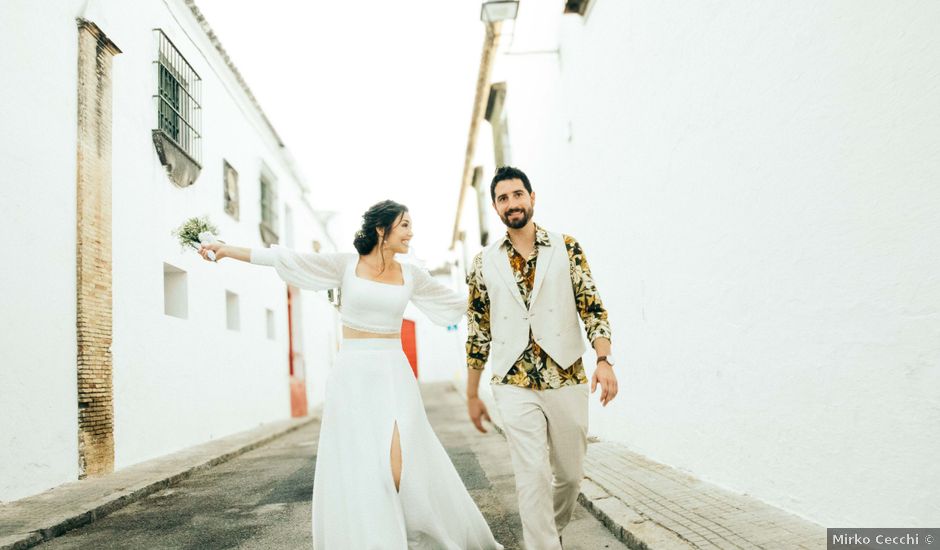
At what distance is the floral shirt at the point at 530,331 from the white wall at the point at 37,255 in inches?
171

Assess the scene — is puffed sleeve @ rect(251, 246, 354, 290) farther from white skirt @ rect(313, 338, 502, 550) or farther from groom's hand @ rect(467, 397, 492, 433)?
groom's hand @ rect(467, 397, 492, 433)

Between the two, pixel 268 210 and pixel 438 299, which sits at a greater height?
pixel 268 210

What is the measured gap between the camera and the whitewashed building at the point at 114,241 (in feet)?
20.0

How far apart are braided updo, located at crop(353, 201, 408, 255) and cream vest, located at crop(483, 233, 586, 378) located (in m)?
0.75

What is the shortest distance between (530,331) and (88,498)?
4518 mm

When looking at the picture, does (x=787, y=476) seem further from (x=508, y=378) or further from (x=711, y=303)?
(x=508, y=378)

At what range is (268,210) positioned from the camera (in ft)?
57.1

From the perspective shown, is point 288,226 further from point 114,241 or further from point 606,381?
point 606,381

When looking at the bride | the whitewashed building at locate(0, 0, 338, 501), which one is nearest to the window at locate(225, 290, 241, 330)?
the whitewashed building at locate(0, 0, 338, 501)

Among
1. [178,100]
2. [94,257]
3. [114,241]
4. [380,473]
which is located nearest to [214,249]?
[380,473]

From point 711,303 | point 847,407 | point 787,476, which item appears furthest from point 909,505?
point 711,303

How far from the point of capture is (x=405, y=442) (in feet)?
12.2

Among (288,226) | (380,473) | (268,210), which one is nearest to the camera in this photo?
(380,473)

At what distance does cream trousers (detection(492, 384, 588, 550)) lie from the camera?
3.20 m
